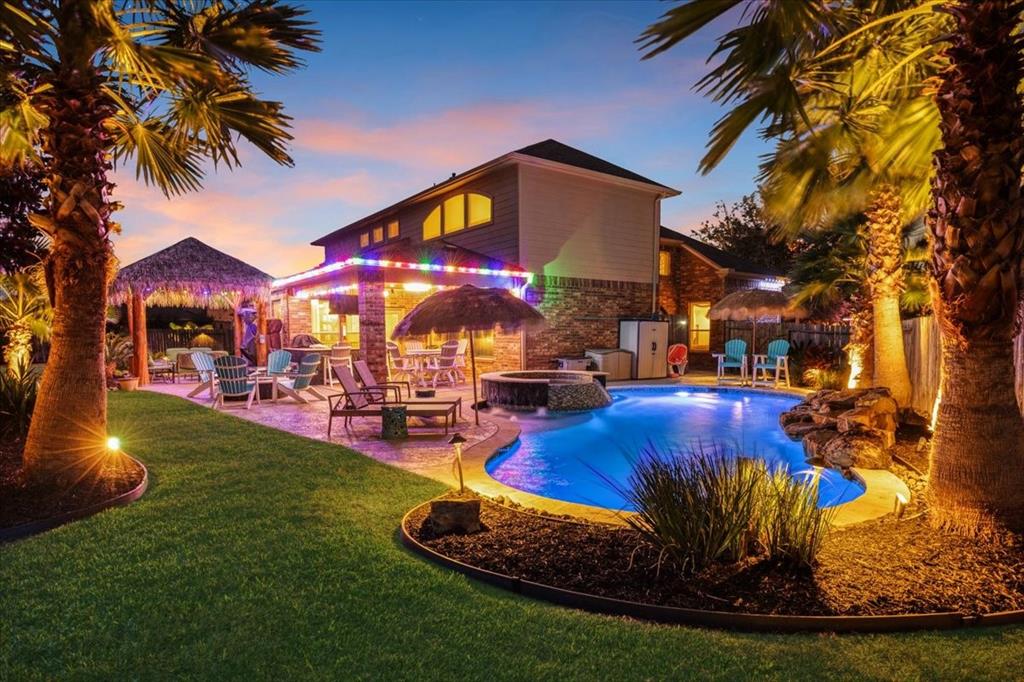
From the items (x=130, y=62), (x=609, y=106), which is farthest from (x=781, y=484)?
(x=609, y=106)

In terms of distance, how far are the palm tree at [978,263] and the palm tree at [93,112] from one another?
539 centimetres

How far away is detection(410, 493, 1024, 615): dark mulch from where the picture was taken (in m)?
3.08

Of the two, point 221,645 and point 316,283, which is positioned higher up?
point 316,283

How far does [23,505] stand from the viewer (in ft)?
15.9

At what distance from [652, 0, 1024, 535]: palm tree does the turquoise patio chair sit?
471 inches

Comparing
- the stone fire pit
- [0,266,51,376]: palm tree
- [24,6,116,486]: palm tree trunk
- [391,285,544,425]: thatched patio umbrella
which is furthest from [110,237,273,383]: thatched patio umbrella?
[24,6,116,486]: palm tree trunk

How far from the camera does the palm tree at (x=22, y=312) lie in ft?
36.4

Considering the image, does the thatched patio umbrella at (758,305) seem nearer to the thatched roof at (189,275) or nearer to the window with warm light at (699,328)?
the window with warm light at (699,328)

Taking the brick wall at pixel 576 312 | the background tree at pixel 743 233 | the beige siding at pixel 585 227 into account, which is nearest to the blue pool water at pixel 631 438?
the brick wall at pixel 576 312

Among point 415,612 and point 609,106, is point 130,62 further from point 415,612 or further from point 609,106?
point 609,106

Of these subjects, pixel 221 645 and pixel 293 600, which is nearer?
pixel 221 645

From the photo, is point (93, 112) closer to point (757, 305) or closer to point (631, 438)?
point (631, 438)

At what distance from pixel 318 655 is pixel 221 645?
1.75 ft

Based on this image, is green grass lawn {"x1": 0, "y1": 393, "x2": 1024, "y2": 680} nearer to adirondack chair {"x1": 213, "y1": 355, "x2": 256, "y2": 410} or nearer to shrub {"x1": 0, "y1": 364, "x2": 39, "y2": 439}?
shrub {"x1": 0, "y1": 364, "x2": 39, "y2": 439}
